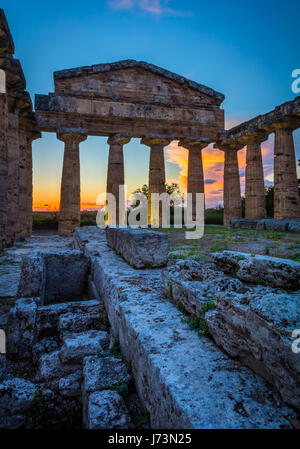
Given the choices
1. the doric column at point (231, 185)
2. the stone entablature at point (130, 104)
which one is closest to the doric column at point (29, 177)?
the stone entablature at point (130, 104)

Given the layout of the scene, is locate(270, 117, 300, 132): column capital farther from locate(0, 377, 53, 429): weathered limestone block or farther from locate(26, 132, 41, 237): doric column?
locate(0, 377, 53, 429): weathered limestone block

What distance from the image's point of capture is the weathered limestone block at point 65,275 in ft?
16.8

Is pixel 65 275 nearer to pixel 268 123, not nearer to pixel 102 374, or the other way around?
pixel 102 374

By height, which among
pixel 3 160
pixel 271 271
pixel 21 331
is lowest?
pixel 21 331

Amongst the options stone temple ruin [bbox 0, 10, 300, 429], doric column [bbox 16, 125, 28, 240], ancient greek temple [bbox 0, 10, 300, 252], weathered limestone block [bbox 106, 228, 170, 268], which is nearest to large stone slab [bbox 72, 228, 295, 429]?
stone temple ruin [bbox 0, 10, 300, 429]

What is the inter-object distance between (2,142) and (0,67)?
2453 mm

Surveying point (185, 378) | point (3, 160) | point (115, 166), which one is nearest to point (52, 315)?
point (185, 378)

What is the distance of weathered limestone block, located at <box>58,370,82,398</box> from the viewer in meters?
2.19

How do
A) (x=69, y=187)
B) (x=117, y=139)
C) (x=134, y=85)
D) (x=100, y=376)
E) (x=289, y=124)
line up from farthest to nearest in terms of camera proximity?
(x=134, y=85) < (x=117, y=139) < (x=69, y=187) < (x=289, y=124) < (x=100, y=376)

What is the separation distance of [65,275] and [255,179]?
1265cm

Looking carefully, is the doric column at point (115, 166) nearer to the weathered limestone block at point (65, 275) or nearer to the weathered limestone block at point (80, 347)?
the weathered limestone block at point (65, 275)

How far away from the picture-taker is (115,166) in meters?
16.4

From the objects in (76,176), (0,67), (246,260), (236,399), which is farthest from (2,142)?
(236,399)

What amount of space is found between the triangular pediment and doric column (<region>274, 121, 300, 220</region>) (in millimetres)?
7052
